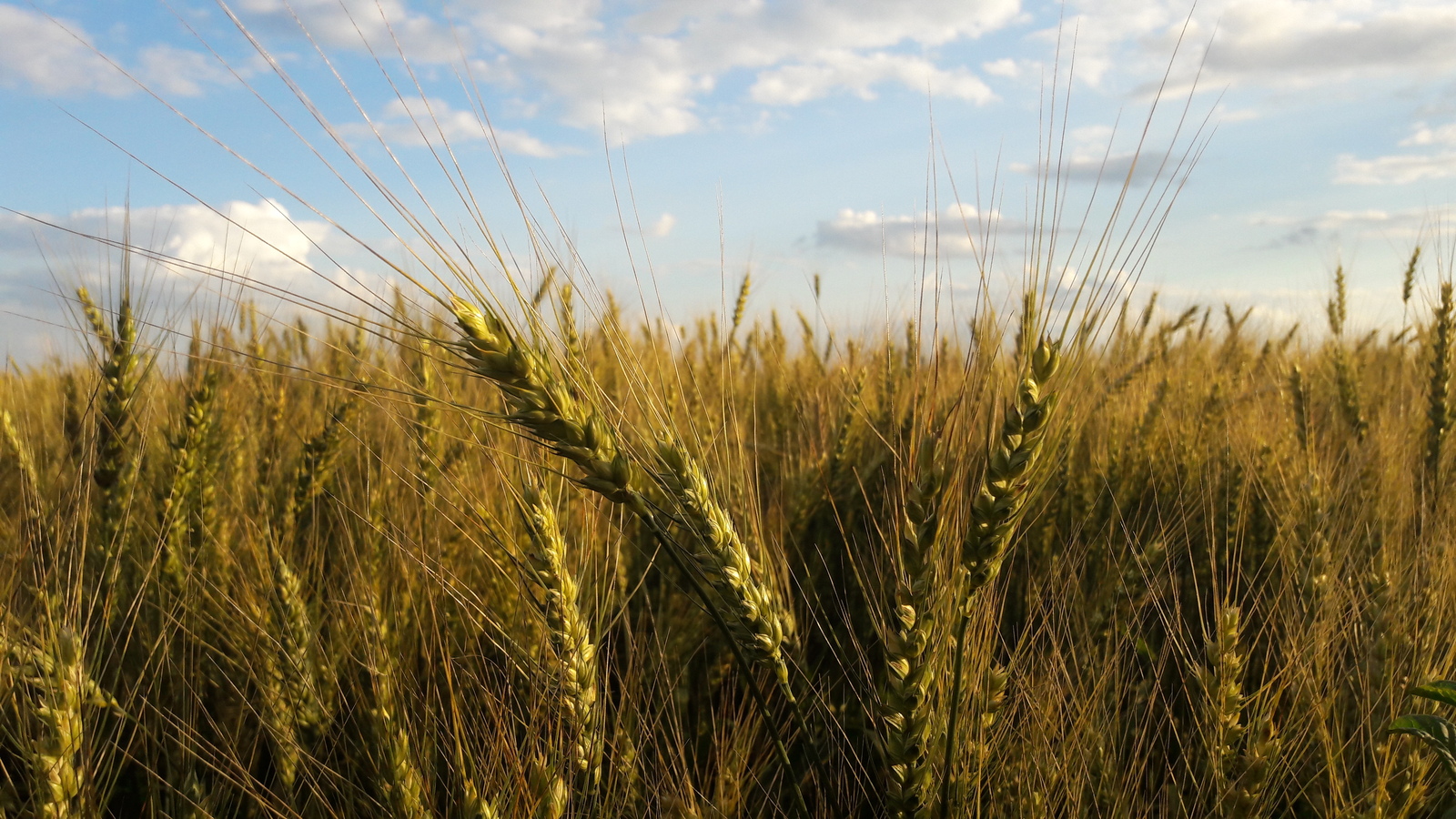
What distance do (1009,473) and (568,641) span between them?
73 centimetres

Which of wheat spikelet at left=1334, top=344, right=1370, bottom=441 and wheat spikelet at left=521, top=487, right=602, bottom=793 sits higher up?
wheat spikelet at left=1334, top=344, right=1370, bottom=441

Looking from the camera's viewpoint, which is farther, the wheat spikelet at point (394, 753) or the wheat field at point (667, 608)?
the wheat spikelet at point (394, 753)

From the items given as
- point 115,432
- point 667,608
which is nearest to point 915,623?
point 667,608

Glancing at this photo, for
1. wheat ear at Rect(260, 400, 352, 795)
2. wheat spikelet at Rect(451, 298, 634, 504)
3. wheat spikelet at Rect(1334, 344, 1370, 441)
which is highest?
wheat spikelet at Rect(451, 298, 634, 504)

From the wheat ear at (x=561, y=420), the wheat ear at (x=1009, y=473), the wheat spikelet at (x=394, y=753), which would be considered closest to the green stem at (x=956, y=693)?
the wheat ear at (x=1009, y=473)

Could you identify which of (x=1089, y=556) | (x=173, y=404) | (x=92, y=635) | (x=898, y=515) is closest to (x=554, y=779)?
(x=898, y=515)

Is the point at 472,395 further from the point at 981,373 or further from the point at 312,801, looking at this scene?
the point at 981,373

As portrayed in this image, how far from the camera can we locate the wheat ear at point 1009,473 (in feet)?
3.75

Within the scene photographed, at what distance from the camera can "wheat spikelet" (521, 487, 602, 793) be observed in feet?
4.39

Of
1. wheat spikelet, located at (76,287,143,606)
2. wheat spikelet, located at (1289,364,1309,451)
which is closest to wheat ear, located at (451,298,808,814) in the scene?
wheat spikelet, located at (76,287,143,606)

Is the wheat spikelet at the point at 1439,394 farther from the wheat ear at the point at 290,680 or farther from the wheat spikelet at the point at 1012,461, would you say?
the wheat ear at the point at 290,680

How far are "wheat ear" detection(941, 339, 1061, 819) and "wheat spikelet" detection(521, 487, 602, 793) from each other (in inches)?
22.2

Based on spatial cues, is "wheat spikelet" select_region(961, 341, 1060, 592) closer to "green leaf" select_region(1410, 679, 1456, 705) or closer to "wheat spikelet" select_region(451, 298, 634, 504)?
"wheat spikelet" select_region(451, 298, 634, 504)

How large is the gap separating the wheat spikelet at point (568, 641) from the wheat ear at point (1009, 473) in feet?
1.85
